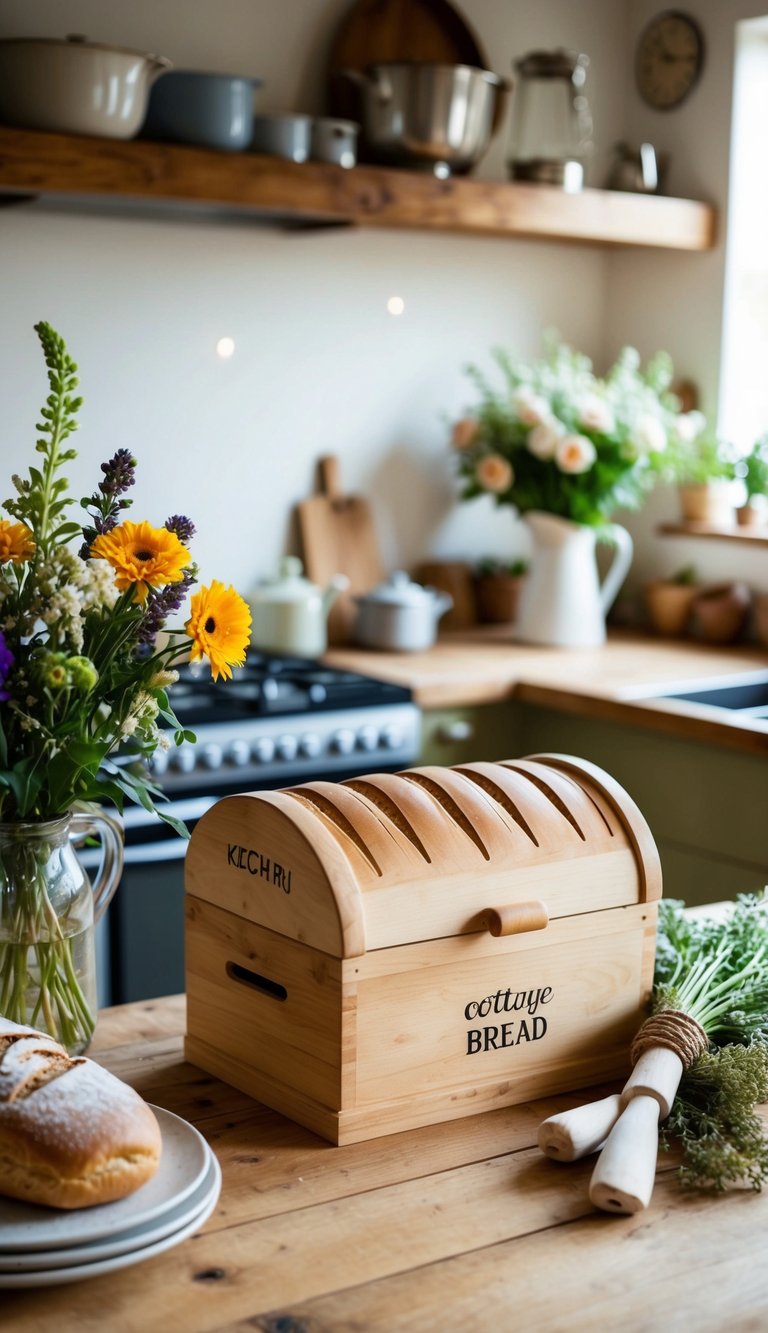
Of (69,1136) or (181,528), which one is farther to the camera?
(181,528)

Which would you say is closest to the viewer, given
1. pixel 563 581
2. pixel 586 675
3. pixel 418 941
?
pixel 418 941

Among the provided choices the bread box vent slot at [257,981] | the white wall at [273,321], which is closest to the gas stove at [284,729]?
the white wall at [273,321]

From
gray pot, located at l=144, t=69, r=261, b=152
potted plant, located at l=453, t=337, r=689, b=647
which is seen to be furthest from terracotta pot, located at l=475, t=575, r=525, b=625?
gray pot, located at l=144, t=69, r=261, b=152

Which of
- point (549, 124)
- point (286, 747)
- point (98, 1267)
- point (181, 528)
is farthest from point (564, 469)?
point (98, 1267)

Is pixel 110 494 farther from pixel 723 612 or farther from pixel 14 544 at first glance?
pixel 723 612

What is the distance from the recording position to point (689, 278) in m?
3.91

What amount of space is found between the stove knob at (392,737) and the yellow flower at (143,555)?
6.35ft

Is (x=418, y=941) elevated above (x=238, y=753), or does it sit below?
above

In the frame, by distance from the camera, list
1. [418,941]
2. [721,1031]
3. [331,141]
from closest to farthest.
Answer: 1. [418,941]
2. [721,1031]
3. [331,141]

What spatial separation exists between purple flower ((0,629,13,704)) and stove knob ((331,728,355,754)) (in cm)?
189

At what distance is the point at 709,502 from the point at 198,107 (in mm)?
1645

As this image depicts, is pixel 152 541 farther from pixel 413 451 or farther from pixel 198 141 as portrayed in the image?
pixel 413 451

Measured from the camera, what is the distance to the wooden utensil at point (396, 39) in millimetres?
3469

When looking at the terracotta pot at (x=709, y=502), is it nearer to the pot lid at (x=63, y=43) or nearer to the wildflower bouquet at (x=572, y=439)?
the wildflower bouquet at (x=572, y=439)
